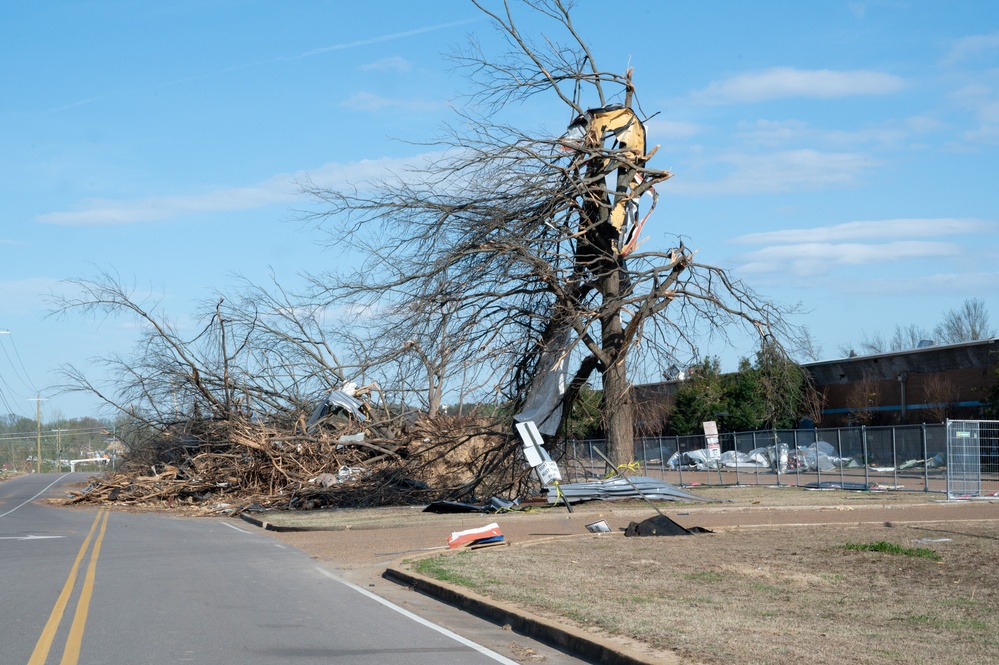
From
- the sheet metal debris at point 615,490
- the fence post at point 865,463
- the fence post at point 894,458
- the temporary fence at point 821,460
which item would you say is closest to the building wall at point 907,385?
the temporary fence at point 821,460

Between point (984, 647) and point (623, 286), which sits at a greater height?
point (623, 286)

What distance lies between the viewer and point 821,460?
35406 mm

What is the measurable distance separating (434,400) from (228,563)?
1431 centimetres

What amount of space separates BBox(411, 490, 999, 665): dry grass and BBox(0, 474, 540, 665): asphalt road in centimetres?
151

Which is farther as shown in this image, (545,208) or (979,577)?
(545,208)

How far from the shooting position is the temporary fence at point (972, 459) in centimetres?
2480

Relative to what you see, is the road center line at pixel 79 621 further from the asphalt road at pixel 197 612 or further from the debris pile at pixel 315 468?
the debris pile at pixel 315 468

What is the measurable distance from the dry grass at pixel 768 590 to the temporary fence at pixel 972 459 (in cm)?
908

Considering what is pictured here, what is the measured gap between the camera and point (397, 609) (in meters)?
10.5

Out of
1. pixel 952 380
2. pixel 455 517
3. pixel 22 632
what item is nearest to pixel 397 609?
pixel 22 632

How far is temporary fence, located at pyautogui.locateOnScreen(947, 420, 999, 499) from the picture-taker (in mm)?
24797

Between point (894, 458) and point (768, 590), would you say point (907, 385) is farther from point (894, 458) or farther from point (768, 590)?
point (768, 590)

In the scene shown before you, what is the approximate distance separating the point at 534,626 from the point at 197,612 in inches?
149

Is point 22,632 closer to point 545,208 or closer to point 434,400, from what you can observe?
point 545,208
